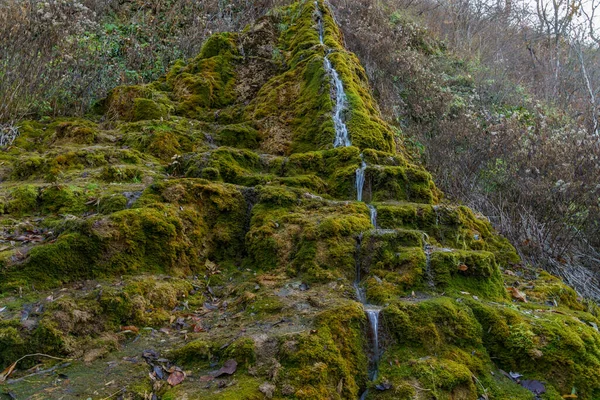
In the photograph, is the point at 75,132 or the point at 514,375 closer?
the point at 514,375

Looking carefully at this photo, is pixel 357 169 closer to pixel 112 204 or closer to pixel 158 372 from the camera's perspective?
pixel 112 204

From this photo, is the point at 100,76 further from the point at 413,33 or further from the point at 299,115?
the point at 413,33

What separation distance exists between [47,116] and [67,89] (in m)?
0.75

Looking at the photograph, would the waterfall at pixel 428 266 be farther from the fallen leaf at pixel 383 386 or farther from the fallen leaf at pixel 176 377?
the fallen leaf at pixel 176 377

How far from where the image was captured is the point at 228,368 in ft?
11.3

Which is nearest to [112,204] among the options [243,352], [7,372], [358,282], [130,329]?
[130,329]

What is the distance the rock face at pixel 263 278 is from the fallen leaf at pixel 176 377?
6 centimetres

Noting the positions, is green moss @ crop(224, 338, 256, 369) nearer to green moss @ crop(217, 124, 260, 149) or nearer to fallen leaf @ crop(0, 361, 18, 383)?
fallen leaf @ crop(0, 361, 18, 383)

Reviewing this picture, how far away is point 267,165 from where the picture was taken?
7.42 metres

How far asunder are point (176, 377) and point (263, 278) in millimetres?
1651

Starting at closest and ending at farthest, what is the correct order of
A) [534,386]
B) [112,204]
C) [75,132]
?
[534,386]
[112,204]
[75,132]

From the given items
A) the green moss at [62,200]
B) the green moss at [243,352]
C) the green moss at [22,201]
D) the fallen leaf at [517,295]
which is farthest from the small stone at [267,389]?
the green moss at [22,201]

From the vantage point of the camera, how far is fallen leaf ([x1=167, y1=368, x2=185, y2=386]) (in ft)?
10.9

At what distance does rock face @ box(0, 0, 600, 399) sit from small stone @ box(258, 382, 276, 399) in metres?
0.01
